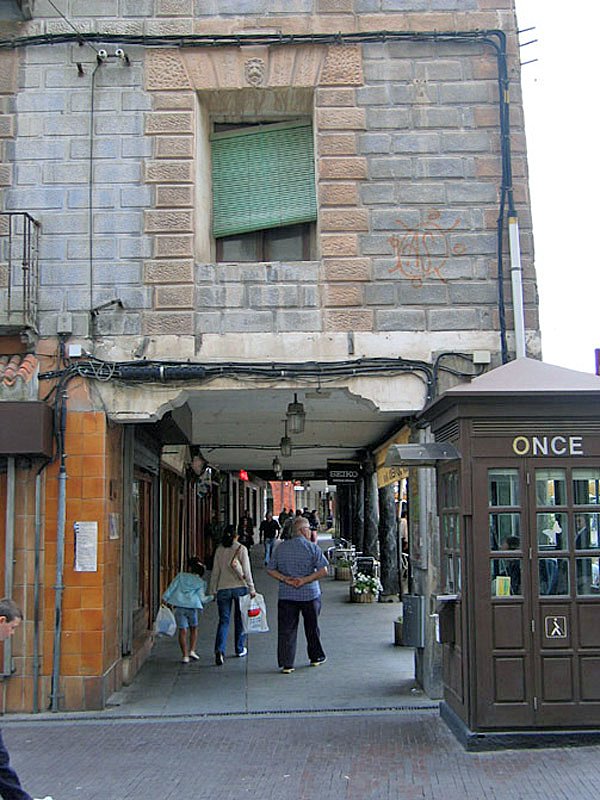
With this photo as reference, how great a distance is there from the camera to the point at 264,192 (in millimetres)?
10469

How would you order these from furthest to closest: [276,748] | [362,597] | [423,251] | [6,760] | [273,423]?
[362,597], [273,423], [423,251], [276,748], [6,760]

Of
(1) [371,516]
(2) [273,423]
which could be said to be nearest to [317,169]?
(2) [273,423]

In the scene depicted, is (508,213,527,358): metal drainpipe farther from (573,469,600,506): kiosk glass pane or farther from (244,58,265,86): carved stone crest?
(244,58,265,86): carved stone crest

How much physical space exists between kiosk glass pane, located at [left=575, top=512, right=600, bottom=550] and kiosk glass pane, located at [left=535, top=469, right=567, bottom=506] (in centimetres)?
22

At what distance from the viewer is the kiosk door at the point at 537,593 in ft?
24.2

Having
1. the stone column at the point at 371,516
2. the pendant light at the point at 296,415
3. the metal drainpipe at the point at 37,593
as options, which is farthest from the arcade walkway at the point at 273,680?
the stone column at the point at 371,516

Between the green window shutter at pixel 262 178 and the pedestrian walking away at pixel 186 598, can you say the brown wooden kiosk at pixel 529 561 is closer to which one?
the green window shutter at pixel 262 178

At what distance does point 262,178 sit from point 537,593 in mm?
5487

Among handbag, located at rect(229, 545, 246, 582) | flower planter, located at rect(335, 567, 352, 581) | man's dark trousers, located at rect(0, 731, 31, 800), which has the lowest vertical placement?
man's dark trousers, located at rect(0, 731, 31, 800)

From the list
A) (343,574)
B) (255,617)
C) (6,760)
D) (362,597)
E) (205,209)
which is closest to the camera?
(6,760)

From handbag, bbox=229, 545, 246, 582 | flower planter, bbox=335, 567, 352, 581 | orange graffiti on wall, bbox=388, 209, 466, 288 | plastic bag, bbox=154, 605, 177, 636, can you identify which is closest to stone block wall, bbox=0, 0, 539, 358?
orange graffiti on wall, bbox=388, 209, 466, 288

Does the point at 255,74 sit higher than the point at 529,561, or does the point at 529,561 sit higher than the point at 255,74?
the point at 255,74

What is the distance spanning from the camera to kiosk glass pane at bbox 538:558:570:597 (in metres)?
7.49

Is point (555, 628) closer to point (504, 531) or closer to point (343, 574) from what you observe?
point (504, 531)
